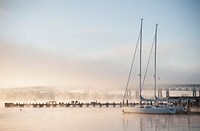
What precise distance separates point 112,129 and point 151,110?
14742mm

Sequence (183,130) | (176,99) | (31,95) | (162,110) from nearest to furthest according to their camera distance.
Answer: (183,130) < (162,110) < (176,99) < (31,95)

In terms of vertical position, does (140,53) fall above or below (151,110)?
above

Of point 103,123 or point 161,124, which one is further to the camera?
point 103,123

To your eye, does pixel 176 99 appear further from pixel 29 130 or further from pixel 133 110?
pixel 29 130

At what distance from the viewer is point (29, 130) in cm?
1833

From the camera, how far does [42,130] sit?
18.2m

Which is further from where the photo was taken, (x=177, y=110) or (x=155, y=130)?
(x=177, y=110)

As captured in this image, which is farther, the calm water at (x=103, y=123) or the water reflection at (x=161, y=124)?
the calm water at (x=103, y=123)

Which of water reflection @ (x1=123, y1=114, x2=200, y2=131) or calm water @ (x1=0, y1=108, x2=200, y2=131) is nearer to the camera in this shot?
water reflection @ (x1=123, y1=114, x2=200, y2=131)

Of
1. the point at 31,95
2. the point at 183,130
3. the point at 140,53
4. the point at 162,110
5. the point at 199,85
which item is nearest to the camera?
the point at 183,130

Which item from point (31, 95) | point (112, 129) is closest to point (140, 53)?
point (112, 129)

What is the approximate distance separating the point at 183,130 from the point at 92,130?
395cm

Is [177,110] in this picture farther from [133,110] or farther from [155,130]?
[155,130]

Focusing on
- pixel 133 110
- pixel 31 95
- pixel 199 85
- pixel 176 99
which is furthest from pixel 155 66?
pixel 31 95
